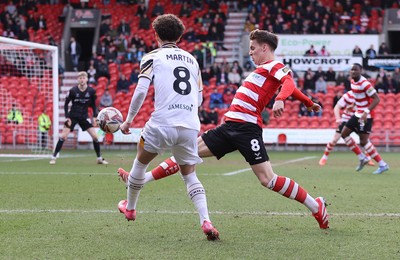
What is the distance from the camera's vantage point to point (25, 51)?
23594 mm

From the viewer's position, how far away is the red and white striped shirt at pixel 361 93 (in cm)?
1523

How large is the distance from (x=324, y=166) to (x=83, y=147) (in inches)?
490

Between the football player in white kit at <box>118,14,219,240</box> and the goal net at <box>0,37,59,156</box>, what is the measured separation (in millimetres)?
16194

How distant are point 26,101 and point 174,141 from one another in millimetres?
21513

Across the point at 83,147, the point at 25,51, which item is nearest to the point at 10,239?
the point at 25,51

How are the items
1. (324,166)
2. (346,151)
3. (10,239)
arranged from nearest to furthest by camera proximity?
(10,239)
(324,166)
(346,151)

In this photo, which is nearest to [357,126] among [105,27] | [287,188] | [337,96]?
[287,188]

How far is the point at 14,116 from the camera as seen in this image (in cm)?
2539

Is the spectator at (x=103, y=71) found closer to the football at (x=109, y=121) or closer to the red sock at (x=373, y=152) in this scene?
the red sock at (x=373, y=152)

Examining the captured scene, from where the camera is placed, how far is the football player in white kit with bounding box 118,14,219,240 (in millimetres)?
6695

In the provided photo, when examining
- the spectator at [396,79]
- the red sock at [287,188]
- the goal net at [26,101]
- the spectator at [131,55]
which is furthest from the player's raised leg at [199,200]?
the spectator at [131,55]

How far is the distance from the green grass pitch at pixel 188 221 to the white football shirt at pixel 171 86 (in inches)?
42.7

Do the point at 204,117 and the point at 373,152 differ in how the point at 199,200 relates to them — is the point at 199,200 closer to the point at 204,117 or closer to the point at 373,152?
the point at 373,152

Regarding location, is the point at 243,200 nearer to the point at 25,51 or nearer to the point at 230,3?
the point at 25,51
